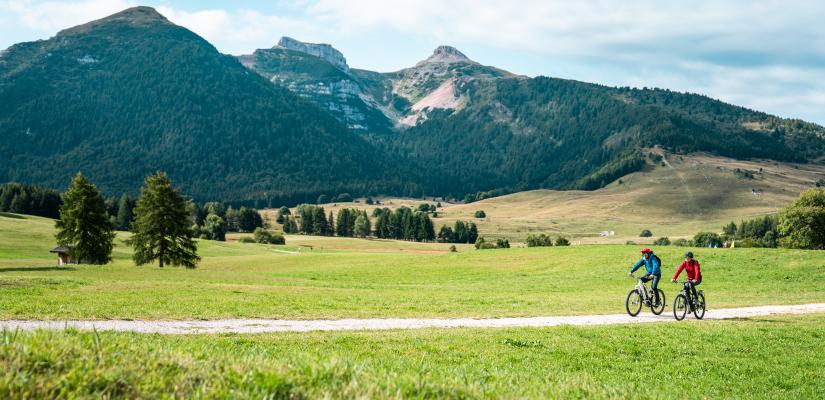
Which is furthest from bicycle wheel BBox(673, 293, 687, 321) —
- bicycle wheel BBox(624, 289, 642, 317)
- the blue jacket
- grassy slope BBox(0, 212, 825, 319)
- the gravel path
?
grassy slope BBox(0, 212, 825, 319)

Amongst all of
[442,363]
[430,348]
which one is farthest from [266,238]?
[442,363]

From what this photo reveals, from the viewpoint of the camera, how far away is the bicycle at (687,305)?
1008 inches

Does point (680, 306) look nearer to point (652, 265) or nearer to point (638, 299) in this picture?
point (638, 299)

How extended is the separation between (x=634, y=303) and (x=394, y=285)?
A: 23.8 meters

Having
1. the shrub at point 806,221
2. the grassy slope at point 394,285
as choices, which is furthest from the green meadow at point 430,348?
the shrub at point 806,221

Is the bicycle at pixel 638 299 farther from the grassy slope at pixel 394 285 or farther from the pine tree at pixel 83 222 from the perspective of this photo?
the pine tree at pixel 83 222

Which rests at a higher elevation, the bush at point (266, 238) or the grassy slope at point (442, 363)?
the grassy slope at point (442, 363)

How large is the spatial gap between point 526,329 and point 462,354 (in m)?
6.51

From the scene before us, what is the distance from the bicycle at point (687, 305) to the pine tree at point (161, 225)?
187 ft

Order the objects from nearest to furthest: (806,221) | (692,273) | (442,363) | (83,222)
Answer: (442,363), (692,273), (83,222), (806,221)

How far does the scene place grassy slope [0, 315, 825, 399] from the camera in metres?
5.09

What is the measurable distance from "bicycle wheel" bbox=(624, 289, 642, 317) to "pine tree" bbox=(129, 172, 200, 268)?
55150mm

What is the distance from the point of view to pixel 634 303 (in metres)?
26.4

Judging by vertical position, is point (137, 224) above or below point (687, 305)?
above
